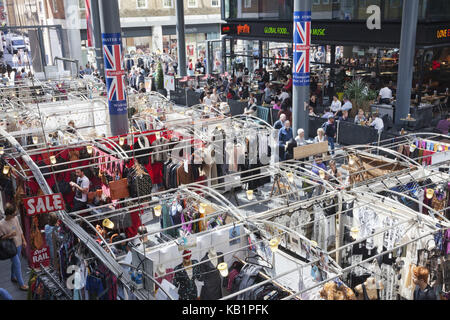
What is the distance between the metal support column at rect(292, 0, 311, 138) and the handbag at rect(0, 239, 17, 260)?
31.9 feet

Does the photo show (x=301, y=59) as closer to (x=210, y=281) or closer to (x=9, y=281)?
(x=210, y=281)

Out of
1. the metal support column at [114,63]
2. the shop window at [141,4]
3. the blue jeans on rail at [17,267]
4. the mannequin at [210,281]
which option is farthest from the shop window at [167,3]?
the mannequin at [210,281]

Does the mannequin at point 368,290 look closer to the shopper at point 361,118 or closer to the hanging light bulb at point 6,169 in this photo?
the hanging light bulb at point 6,169

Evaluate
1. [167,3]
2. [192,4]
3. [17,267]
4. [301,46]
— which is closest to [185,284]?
[17,267]

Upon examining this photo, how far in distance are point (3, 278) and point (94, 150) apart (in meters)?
4.12

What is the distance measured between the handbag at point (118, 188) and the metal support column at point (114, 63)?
317cm

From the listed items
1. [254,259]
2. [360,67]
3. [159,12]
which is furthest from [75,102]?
[159,12]

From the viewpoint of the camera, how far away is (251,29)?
26.8 meters

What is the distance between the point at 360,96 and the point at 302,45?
18.7ft

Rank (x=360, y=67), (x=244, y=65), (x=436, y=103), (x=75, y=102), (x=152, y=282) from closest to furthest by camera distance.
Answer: (x=152, y=282), (x=75, y=102), (x=436, y=103), (x=360, y=67), (x=244, y=65)

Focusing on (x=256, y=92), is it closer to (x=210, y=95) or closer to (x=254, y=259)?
(x=210, y=95)

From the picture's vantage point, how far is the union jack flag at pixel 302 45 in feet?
48.1

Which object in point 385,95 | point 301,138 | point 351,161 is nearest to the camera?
point 351,161

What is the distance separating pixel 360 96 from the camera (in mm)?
19469
